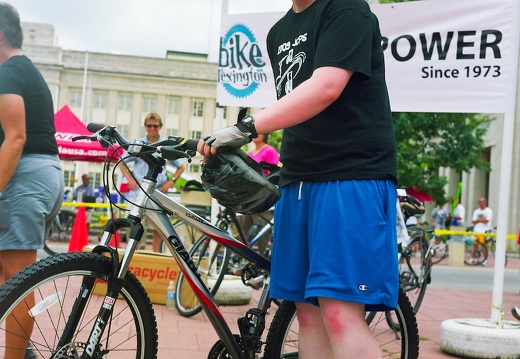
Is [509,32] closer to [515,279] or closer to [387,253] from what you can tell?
[387,253]

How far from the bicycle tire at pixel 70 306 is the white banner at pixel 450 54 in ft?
9.79

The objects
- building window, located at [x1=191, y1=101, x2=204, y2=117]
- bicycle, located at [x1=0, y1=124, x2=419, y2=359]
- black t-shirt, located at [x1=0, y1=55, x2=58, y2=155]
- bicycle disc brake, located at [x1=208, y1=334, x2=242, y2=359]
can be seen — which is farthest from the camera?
building window, located at [x1=191, y1=101, x2=204, y2=117]

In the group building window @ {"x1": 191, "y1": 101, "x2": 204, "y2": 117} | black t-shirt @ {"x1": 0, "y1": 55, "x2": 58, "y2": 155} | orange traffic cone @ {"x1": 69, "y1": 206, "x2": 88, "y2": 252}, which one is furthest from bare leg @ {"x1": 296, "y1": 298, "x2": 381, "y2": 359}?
building window @ {"x1": 191, "y1": 101, "x2": 204, "y2": 117}

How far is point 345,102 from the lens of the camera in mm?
2359

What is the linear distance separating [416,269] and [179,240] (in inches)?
140

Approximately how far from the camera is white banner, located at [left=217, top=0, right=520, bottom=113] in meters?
4.69

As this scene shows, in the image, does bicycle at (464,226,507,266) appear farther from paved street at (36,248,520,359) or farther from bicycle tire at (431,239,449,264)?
paved street at (36,248,520,359)

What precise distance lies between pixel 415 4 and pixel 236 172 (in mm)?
3441

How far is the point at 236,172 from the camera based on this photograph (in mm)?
2314

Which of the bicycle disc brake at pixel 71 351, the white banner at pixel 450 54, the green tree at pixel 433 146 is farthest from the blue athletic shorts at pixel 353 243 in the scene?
the green tree at pixel 433 146

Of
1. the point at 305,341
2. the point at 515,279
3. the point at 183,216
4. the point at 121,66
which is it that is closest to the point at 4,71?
the point at 183,216

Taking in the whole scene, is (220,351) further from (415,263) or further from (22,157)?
(415,263)

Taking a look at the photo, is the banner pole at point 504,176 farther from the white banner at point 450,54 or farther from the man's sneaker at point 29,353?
the man's sneaker at point 29,353

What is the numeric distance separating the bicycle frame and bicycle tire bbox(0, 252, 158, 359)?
111 mm
